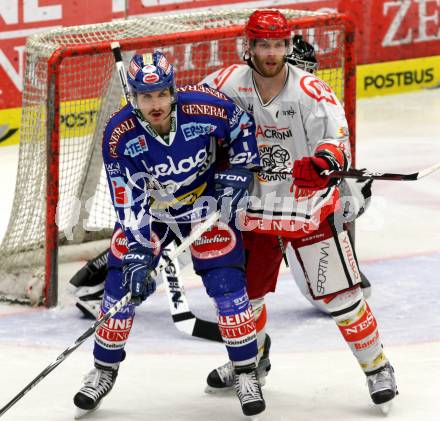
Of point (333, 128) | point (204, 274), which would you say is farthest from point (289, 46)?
point (204, 274)

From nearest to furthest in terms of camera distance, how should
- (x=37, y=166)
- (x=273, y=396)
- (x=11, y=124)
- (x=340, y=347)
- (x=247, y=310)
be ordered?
(x=247, y=310), (x=273, y=396), (x=340, y=347), (x=37, y=166), (x=11, y=124)

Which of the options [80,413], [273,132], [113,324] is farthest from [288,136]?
[80,413]

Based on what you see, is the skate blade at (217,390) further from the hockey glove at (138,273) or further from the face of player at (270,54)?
the face of player at (270,54)

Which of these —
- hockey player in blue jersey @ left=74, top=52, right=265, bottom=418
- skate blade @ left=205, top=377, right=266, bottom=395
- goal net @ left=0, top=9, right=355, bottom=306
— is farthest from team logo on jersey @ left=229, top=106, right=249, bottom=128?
goal net @ left=0, top=9, right=355, bottom=306

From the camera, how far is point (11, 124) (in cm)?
973

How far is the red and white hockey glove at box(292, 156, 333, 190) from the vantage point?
4918 millimetres

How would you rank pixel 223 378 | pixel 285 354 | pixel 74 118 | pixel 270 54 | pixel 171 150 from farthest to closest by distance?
1. pixel 74 118
2. pixel 285 354
3. pixel 223 378
4. pixel 270 54
5. pixel 171 150

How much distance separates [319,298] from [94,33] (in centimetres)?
249

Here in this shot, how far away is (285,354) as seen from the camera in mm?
6082

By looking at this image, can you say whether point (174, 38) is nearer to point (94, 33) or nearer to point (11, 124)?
point (94, 33)

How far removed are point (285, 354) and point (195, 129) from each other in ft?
4.80

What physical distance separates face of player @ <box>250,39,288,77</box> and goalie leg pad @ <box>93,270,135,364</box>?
3.10ft

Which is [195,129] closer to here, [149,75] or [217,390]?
[149,75]

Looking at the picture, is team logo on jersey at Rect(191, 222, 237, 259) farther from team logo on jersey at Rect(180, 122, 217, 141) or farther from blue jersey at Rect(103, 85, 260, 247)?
team logo on jersey at Rect(180, 122, 217, 141)
